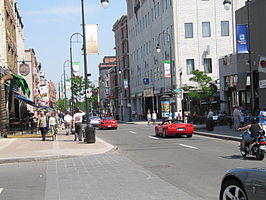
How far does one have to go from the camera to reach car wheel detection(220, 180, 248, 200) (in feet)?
19.4

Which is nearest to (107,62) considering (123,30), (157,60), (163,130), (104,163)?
(123,30)

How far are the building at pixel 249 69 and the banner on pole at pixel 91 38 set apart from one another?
10564mm

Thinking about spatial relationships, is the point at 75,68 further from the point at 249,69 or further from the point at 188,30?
the point at 188,30

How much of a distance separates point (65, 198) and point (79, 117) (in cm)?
1703

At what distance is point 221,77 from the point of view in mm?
45000

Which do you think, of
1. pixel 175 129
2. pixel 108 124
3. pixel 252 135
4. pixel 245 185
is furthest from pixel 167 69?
pixel 245 185

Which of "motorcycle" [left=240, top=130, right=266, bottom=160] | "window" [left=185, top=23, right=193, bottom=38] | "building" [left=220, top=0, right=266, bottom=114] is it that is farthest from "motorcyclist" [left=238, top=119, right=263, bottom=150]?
"window" [left=185, top=23, right=193, bottom=38]

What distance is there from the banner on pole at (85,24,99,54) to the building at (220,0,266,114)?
34.7 ft

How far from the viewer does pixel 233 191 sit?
6156 millimetres

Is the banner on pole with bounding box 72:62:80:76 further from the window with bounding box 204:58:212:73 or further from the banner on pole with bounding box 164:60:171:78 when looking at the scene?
the window with bounding box 204:58:212:73

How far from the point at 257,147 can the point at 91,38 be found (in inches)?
503

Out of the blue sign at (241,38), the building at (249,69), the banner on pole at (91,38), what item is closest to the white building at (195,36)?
the building at (249,69)

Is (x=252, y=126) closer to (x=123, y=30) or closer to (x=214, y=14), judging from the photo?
(x=214, y=14)

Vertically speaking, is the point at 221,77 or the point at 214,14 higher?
the point at 214,14
